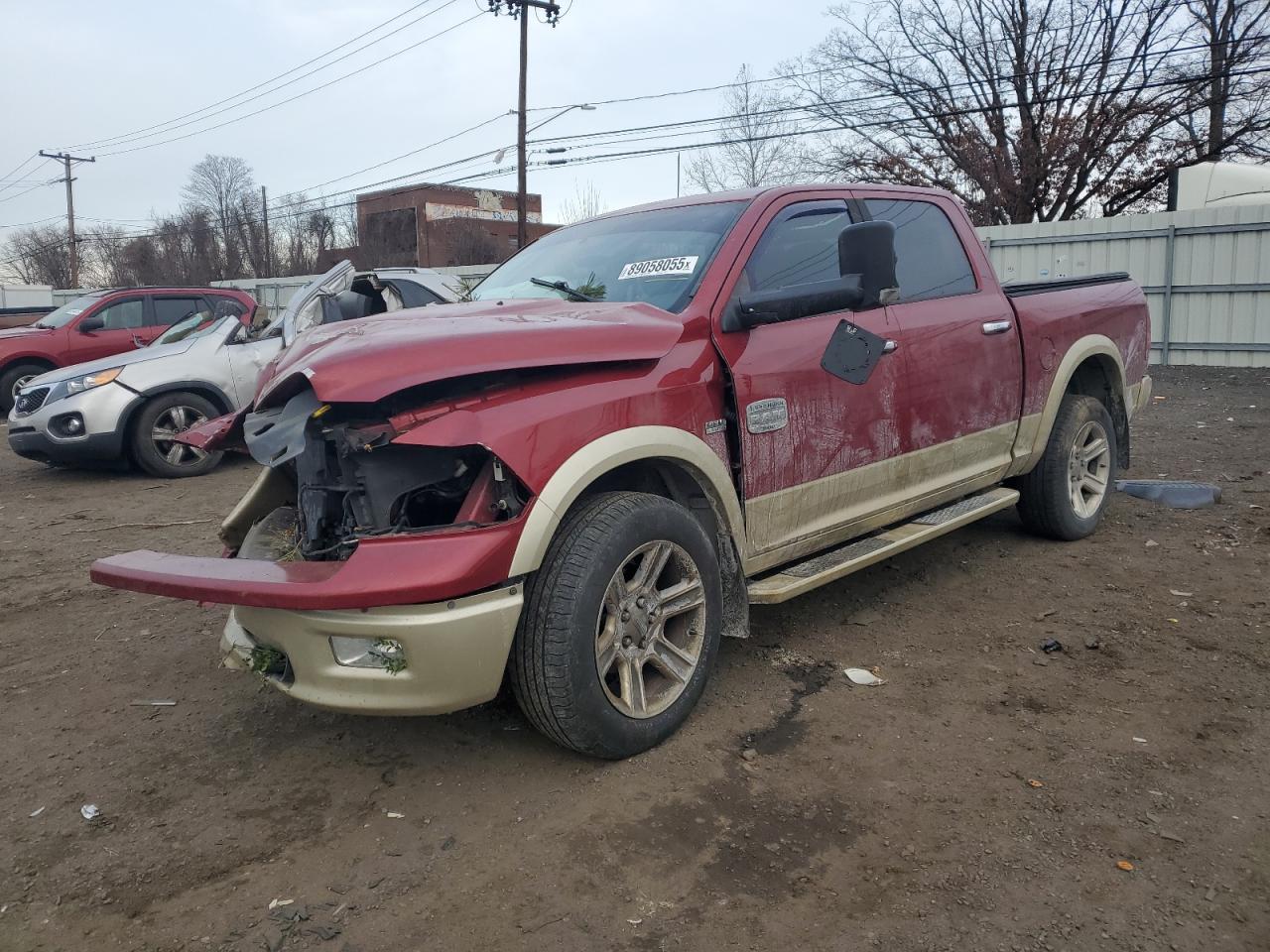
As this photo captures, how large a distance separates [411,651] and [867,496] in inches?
84.7

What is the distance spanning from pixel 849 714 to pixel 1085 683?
975mm

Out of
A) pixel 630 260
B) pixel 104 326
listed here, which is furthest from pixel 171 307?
pixel 630 260

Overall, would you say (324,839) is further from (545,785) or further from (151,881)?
(545,785)

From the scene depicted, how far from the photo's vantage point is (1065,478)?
5.29 m

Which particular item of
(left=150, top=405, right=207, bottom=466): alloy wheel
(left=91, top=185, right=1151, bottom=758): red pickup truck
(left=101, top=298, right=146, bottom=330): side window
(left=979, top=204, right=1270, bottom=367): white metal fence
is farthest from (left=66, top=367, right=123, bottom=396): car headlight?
(left=979, top=204, right=1270, bottom=367): white metal fence

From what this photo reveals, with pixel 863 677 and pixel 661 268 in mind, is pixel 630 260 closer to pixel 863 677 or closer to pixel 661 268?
pixel 661 268

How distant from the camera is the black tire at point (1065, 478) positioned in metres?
5.23

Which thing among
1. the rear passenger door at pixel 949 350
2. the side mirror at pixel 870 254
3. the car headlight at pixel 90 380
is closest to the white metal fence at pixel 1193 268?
the rear passenger door at pixel 949 350

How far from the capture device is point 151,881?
260cm

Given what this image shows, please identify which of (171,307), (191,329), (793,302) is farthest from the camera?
(171,307)

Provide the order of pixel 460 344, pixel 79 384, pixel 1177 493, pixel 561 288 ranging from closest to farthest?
1. pixel 460 344
2. pixel 561 288
3. pixel 1177 493
4. pixel 79 384

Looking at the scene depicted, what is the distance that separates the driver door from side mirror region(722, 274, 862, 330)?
55 millimetres

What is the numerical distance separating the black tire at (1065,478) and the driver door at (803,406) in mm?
1597

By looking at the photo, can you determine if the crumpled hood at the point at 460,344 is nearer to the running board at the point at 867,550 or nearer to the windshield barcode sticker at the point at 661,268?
the windshield barcode sticker at the point at 661,268
